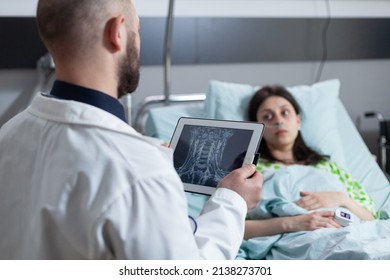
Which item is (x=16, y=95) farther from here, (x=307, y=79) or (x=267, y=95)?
(x=307, y=79)

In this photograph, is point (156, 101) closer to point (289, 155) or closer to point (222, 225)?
point (289, 155)

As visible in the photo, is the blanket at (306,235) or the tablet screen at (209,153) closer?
the tablet screen at (209,153)

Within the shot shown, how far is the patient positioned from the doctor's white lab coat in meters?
0.96

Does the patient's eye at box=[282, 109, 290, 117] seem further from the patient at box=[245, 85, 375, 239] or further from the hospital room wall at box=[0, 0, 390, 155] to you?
the hospital room wall at box=[0, 0, 390, 155]

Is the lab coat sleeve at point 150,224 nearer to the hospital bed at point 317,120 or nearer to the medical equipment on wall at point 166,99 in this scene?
the hospital bed at point 317,120

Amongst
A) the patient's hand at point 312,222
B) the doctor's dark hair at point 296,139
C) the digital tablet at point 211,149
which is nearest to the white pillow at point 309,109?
the doctor's dark hair at point 296,139

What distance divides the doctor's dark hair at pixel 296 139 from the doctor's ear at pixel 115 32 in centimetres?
136

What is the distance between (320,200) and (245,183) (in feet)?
2.71

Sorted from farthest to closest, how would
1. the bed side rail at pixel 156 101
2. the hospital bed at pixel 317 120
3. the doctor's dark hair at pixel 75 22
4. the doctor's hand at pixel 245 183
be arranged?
1. the bed side rail at pixel 156 101
2. the hospital bed at pixel 317 120
3. the doctor's hand at pixel 245 183
4. the doctor's dark hair at pixel 75 22

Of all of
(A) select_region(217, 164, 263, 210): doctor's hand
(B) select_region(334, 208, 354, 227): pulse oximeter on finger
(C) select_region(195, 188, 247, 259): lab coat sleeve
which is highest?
(A) select_region(217, 164, 263, 210): doctor's hand

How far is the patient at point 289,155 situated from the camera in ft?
5.88

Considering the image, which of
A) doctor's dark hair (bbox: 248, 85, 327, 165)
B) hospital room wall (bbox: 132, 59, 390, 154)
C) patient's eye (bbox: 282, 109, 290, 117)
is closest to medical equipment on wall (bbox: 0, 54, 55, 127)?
hospital room wall (bbox: 132, 59, 390, 154)

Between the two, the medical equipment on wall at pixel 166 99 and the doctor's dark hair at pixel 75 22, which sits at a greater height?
the doctor's dark hair at pixel 75 22

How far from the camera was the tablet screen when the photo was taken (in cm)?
121
